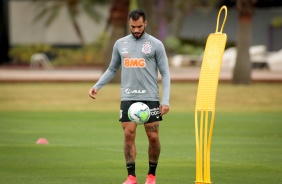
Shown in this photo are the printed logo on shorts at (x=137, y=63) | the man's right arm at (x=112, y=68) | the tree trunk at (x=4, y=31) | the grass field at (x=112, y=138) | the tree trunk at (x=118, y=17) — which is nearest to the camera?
the printed logo on shorts at (x=137, y=63)

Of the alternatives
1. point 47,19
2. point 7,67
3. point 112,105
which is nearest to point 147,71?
point 112,105

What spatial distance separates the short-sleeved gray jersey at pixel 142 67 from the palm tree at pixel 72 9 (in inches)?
1734

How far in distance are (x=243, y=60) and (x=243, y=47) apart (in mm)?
471

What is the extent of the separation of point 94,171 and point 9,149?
3543 mm

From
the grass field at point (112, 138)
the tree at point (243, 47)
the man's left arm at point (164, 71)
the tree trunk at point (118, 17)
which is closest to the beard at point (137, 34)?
the man's left arm at point (164, 71)

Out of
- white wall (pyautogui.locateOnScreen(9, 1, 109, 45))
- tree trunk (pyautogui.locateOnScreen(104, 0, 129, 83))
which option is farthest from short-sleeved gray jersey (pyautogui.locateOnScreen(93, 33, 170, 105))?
white wall (pyautogui.locateOnScreen(9, 1, 109, 45))

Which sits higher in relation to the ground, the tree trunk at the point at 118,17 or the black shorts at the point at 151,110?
the tree trunk at the point at 118,17

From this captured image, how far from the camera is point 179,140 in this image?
19.7 meters

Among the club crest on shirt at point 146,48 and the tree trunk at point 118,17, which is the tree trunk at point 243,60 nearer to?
the tree trunk at point 118,17

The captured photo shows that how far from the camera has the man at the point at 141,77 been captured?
12.2 m

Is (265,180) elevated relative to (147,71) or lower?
lower

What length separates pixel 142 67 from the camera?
1222 cm

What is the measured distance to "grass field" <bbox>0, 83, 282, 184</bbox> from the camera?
46.4 ft

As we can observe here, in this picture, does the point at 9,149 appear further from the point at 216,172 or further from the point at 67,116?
the point at 67,116
